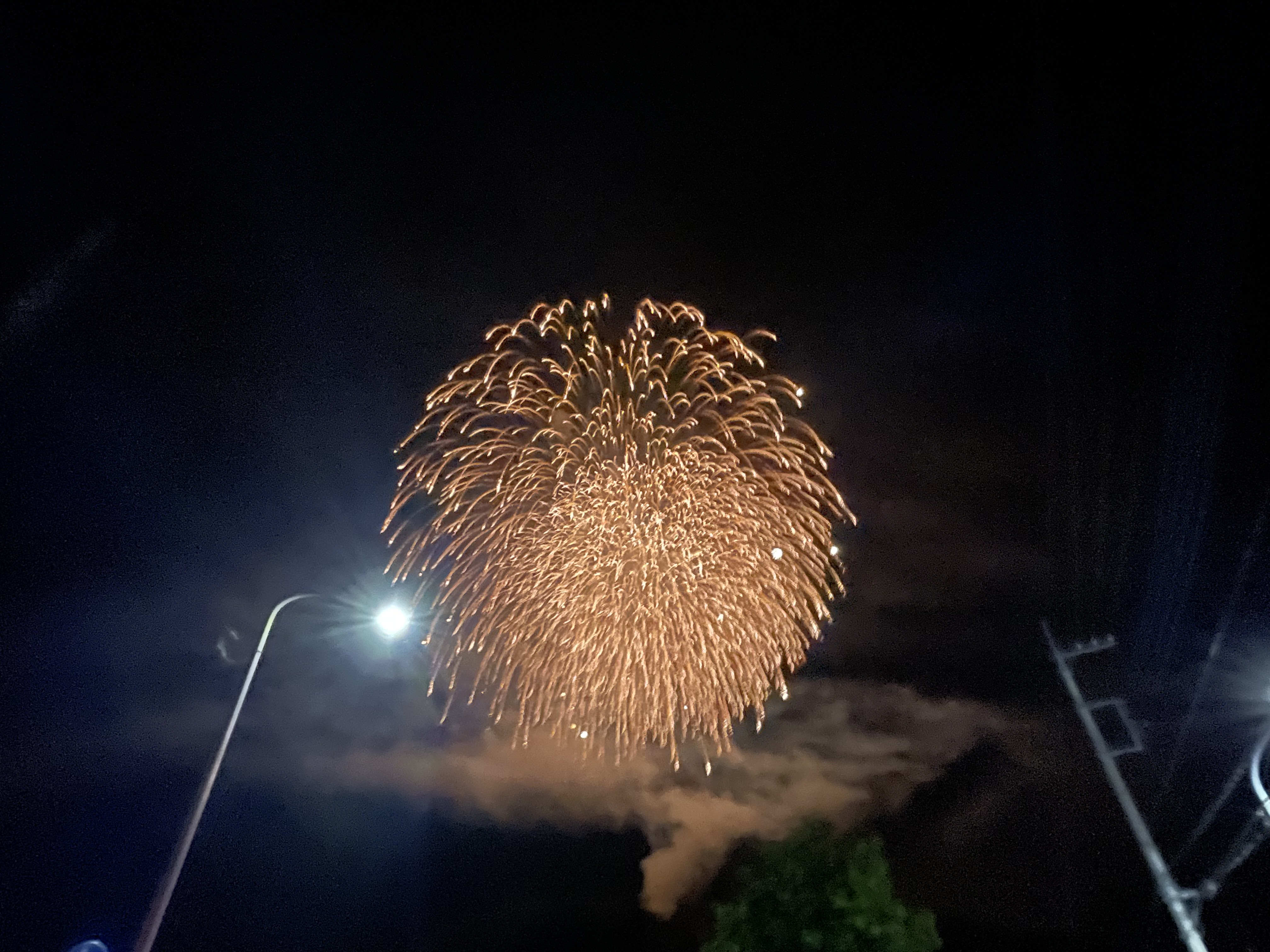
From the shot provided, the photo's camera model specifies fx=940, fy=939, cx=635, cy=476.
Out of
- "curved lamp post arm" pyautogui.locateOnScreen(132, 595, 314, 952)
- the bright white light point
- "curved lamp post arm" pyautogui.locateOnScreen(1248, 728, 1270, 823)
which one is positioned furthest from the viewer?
"curved lamp post arm" pyautogui.locateOnScreen(1248, 728, 1270, 823)

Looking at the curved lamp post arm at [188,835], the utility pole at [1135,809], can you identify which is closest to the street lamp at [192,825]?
the curved lamp post arm at [188,835]

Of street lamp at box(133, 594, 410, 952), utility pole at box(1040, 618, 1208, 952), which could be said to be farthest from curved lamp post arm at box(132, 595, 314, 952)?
utility pole at box(1040, 618, 1208, 952)

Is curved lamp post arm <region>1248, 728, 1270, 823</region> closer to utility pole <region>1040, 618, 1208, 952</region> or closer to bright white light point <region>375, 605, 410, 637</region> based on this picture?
utility pole <region>1040, 618, 1208, 952</region>

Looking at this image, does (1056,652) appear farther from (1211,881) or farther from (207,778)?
(207,778)

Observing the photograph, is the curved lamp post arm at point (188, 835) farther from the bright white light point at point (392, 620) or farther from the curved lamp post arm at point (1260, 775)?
the curved lamp post arm at point (1260, 775)

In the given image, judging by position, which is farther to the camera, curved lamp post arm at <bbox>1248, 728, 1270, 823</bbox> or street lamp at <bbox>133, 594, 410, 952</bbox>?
curved lamp post arm at <bbox>1248, 728, 1270, 823</bbox>

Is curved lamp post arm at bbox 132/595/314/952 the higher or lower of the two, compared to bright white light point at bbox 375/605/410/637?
lower

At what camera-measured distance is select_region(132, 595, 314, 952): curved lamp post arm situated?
8.59 meters

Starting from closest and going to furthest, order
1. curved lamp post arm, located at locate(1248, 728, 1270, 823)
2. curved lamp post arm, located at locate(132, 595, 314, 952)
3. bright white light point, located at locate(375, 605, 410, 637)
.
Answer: curved lamp post arm, located at locate(132, 595, 314, 952)
bright white light point, located at locate(375, 605, 410, 637)
curved lamp post arm, located at locate(1248, 728, 1270, 823)

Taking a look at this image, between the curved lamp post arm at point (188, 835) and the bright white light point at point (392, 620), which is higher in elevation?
the bright white light point at point (392, 620)

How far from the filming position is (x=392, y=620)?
1188cm

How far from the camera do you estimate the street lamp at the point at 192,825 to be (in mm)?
8602

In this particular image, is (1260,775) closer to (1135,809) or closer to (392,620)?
(1135,809)

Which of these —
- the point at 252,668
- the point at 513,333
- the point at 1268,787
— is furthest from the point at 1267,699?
the point at 252,668
